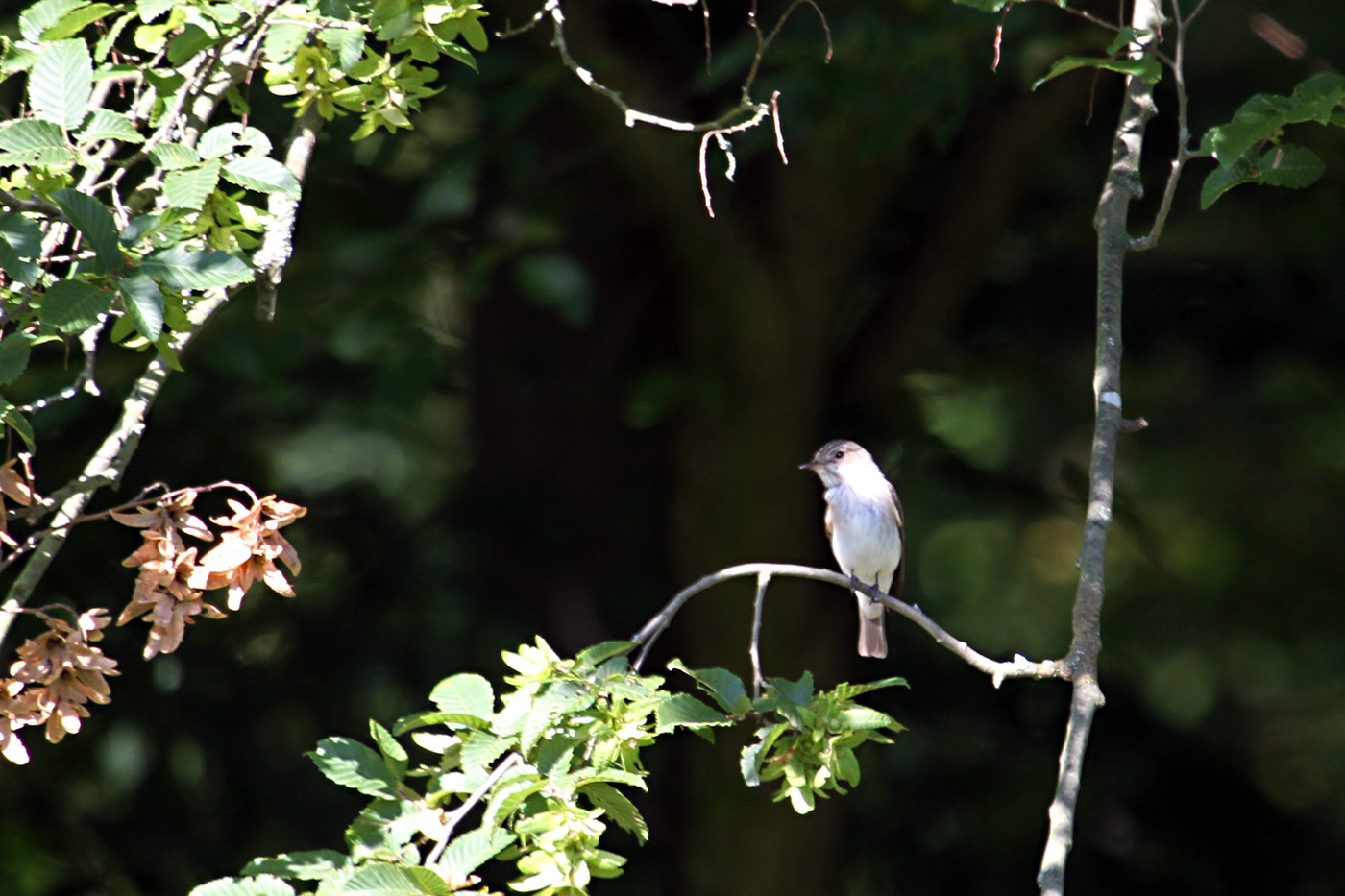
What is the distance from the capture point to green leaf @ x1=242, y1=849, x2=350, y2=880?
2.37 m

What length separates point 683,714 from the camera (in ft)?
7.94

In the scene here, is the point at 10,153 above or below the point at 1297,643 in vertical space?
above

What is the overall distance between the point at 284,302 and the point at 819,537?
2436mm

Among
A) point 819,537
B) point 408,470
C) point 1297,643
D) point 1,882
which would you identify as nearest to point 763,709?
point 819,537

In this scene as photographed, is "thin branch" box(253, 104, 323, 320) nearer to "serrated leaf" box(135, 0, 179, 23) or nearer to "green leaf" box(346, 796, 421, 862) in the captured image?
"serrated leaf" box(135, 0, 179, 23)

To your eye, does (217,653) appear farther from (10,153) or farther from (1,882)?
(10,153)

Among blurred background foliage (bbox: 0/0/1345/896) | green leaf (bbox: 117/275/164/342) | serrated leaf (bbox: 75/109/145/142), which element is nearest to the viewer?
green leaf (bbox: 117/275/164/342)

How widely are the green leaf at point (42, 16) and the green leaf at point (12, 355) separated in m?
0.72

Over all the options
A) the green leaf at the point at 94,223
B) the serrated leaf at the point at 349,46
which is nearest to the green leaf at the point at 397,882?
the green leaf at the point at 94,223

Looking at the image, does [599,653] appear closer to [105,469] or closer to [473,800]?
[473,800]

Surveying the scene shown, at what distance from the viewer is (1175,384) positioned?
680cm

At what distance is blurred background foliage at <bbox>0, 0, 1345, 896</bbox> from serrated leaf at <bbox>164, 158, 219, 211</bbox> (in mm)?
2507

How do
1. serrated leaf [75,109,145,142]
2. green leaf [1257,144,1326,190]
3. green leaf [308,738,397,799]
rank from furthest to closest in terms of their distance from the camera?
green leaf [1257,144,1326,190], green leaf [308,738,397,799], serrated leaf [75,109,145,142]

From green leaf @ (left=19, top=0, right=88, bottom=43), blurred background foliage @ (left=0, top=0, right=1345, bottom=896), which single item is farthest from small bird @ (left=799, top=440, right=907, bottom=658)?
green leaf @ (left=19, top=0, right=88, bottom=43)
